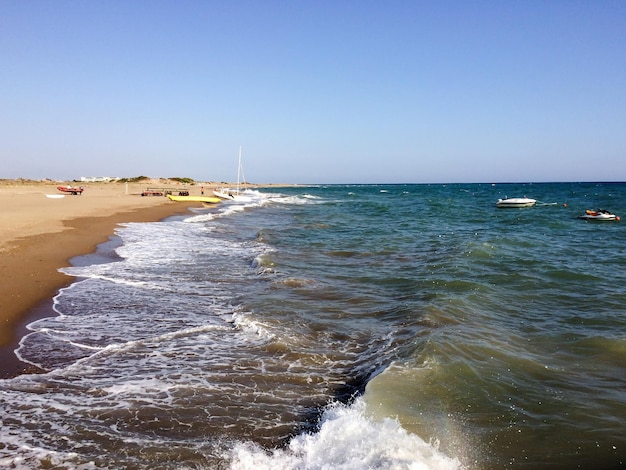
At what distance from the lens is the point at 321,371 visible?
6918 millimetres

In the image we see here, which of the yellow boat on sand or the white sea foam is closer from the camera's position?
the white sea foam

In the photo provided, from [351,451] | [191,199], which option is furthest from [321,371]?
[191,199]

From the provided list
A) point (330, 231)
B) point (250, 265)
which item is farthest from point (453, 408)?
point (330, 231)

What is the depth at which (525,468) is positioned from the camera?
4.50 m

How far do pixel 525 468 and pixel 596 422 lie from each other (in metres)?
1.57

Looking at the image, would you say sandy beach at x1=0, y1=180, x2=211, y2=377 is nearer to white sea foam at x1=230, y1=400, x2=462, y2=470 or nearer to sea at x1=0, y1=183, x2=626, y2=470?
sea at x1=0, y1=183, x2=626, y2=470

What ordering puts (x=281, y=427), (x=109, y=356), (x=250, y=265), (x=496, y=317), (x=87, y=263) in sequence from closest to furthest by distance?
1. (x=281, y=427)
2. (x=109, y=356)
3. (x=496, y=317)
4. (x=87, y=263)
5. (x=250, y=265)

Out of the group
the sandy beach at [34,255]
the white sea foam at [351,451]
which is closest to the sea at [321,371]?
the white sea foam at [351,451]

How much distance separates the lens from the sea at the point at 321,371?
4715 mm

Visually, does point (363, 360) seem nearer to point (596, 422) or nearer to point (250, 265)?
point (596, 422)

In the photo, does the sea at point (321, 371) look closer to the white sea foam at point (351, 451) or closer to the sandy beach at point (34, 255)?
the white sea foam at point (351, 451)

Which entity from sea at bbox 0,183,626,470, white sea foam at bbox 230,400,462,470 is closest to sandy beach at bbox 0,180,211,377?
sea at bbox 0,183,626,470

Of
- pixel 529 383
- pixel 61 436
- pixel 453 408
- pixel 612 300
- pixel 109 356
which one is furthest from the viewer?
pixel 612 300

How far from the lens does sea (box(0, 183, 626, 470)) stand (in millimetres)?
4715
